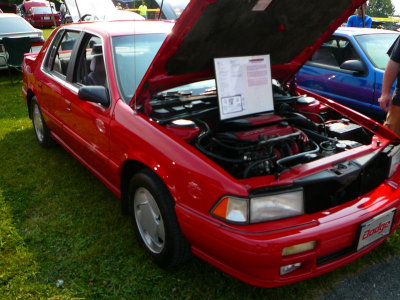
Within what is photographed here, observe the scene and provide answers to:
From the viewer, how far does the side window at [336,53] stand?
4609 millimetres

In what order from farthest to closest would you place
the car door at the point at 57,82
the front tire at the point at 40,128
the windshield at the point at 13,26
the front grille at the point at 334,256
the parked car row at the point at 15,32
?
the windshield at the point at 13,26 < the parked car row at the point at 15,32 < the front tire at the point at 40,128 < the car door at the point at 57,82 < the front grille at the point at 334,256

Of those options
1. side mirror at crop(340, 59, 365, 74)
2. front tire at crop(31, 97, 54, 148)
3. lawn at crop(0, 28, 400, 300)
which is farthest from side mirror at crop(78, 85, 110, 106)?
side mirror at crop(340, 59, 365, 74)

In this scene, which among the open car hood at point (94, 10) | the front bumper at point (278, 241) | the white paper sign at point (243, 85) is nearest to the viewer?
the front bumper at point (278, 241)

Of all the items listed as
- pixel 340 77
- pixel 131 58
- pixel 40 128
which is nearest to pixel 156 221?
pixel 131 58

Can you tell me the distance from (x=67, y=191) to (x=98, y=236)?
0.84 metres

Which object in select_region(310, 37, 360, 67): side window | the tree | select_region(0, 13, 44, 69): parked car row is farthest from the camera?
the tree

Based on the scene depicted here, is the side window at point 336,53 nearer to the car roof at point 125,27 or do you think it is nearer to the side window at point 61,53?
the car roof at point 125,27

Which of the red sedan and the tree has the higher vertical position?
the tree

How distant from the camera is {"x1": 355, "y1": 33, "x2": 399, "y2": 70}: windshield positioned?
430cm

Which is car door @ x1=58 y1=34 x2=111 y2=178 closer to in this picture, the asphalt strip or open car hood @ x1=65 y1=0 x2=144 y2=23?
the asphalt strip

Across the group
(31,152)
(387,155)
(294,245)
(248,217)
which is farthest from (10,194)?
(387,155)

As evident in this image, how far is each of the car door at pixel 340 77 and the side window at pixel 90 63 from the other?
2.90m

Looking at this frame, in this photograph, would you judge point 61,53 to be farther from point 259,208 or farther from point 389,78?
point 389,78

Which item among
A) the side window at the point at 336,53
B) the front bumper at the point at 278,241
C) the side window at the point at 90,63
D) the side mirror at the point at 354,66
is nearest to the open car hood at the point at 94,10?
the side window at the point at 336,53
